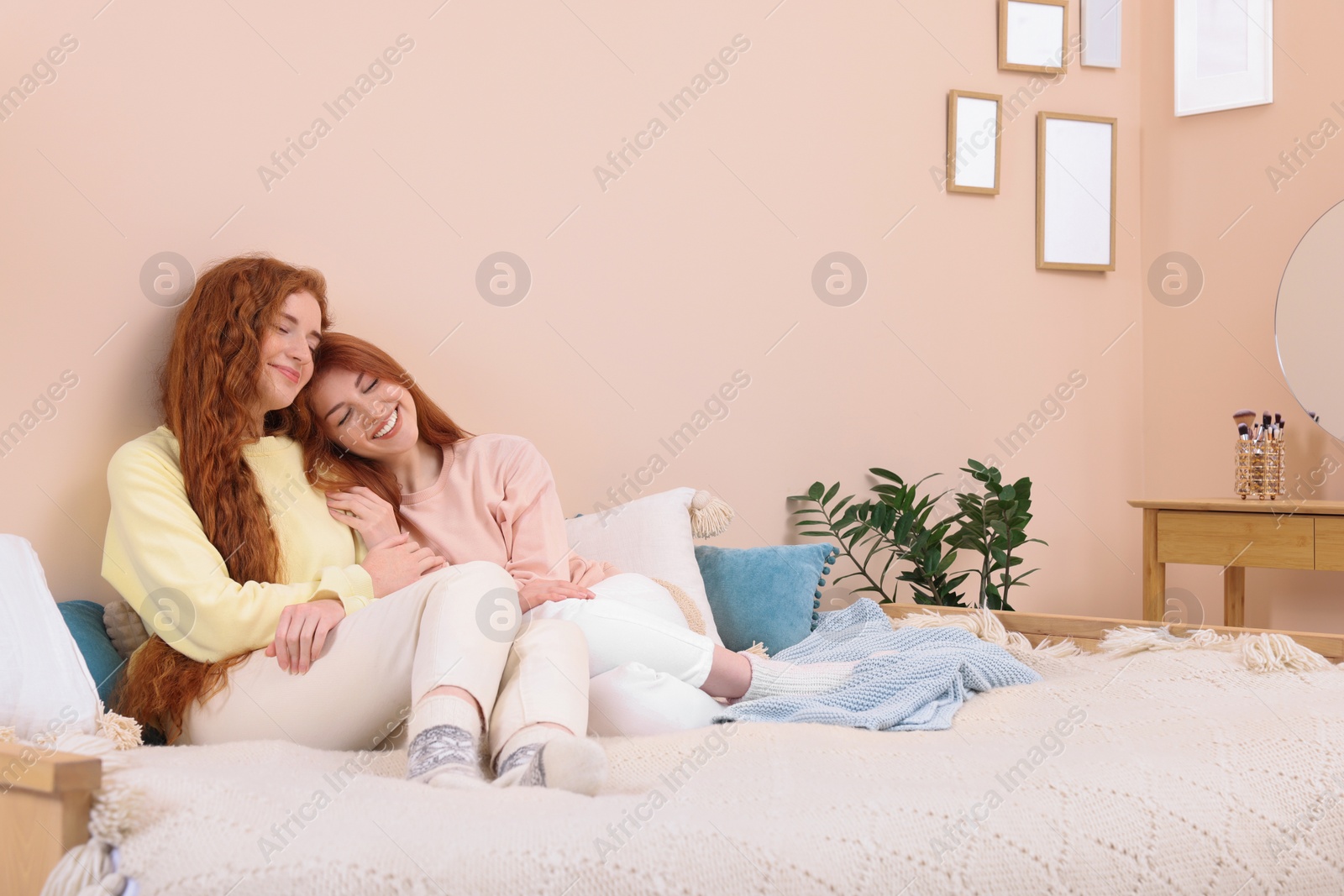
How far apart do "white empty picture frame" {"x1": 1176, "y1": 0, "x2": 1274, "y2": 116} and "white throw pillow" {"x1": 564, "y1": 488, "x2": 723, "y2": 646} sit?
1.80 meters

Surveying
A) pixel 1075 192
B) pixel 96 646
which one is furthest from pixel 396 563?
pixel 1075 192

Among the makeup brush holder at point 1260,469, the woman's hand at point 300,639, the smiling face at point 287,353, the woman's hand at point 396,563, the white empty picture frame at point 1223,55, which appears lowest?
the woman's hand at point 300,639

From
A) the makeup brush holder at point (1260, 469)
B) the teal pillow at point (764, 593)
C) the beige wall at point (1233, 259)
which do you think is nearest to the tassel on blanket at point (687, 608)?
the teal pillow at point (764, 593)

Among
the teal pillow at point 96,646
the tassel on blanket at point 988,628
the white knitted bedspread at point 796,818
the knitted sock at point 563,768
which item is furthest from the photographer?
the tassel on blanket at point 988,628

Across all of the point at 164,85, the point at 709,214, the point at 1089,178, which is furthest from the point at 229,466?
the point at 1089,178

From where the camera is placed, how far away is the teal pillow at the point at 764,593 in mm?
1987

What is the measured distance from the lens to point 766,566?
6.68 feet

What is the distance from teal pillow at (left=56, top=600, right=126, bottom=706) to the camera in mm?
1514

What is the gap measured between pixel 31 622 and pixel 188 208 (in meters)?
0.81

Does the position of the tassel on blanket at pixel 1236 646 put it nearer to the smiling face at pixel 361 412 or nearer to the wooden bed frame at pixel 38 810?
the smiling face at pixel 361 412

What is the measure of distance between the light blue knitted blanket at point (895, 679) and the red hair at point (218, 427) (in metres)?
0.75

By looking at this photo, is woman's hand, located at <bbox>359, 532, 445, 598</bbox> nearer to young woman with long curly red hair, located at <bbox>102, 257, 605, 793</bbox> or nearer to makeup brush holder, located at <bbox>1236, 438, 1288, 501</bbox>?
young woman with long curly red hair, located at <bbox>102, 257, 605, 793</bbox>

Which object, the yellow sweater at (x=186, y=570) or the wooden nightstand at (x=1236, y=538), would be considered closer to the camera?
the yellow sweater at (x=186, y=570)

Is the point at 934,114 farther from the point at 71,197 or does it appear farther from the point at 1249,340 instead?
the point at 71,197
